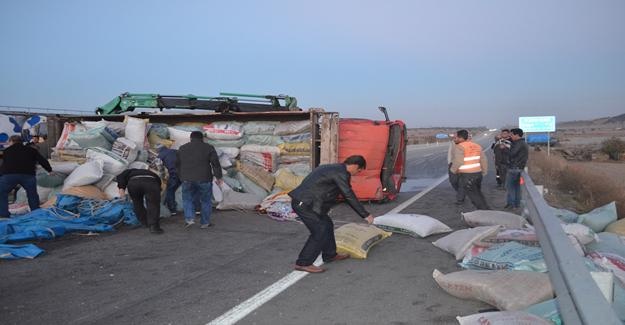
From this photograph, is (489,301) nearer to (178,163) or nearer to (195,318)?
(195,318)

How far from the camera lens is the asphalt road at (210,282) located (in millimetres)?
4176

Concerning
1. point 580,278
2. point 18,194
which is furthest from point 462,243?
→ point 18,194

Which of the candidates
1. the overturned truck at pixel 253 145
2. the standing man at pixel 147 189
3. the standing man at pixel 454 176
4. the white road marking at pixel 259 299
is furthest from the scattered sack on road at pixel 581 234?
the standing man at pixel 147 189

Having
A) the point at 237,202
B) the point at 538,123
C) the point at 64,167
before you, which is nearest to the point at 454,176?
the point at 237,202

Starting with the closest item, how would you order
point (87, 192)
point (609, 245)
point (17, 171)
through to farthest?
point (609, 245) < point (17, 171) < point (87, 192)

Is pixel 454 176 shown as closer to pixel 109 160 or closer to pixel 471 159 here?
pixel 471 159

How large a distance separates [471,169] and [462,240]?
364cm

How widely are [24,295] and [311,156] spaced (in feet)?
22.7

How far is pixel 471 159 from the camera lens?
931 centimetres

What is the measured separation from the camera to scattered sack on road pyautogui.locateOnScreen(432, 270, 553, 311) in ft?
12.6

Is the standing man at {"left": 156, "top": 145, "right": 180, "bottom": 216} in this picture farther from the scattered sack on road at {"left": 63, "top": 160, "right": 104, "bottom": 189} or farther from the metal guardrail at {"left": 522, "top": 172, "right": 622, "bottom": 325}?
the metal guardrail at {"left": 522, "top": 172, "right": 622, "bottom": 325}

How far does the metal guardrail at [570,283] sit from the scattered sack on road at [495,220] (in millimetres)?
2621

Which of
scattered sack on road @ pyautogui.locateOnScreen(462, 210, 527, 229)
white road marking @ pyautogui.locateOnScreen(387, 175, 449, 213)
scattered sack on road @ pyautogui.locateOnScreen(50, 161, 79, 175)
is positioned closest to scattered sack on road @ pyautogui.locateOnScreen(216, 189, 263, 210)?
white road marking @ pyautogui.locateOnScreen(387, 175, 449, 213)

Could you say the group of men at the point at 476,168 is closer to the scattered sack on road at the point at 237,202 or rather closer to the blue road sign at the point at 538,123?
the scattered sack on road at the point at 237,202
